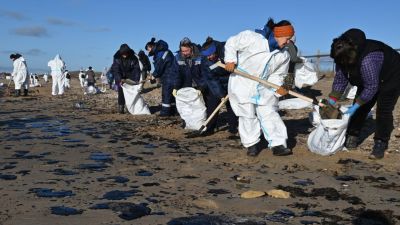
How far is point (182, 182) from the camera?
13.1 feet

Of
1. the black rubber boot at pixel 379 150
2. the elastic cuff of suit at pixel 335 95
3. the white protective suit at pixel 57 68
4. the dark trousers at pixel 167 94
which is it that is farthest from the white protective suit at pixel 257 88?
the white protective suit at pixel 57 68

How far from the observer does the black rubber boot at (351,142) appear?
5558 millimetres

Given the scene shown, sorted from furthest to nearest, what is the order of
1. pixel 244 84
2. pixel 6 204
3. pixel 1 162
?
pixel 244 84 → pixel 1 162 → pixel 6 204

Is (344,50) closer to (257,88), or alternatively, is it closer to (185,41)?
(257,88)

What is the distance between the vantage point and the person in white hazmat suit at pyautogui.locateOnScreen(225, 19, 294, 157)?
5.09 m

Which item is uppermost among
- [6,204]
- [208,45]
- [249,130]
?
[208,45]

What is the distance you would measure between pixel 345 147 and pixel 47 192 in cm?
350

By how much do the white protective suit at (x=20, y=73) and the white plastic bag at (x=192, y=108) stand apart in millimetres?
12211

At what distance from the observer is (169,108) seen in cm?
963

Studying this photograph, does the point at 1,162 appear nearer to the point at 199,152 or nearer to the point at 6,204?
the point at 6,204

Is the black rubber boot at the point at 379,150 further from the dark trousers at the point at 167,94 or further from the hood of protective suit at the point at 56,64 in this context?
the hood of protective suit at the point at 56,64

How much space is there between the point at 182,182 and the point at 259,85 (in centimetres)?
165

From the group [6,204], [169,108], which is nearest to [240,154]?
[6,204]

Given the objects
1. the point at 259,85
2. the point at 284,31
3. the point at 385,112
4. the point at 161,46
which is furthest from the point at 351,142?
the point at 161,46
